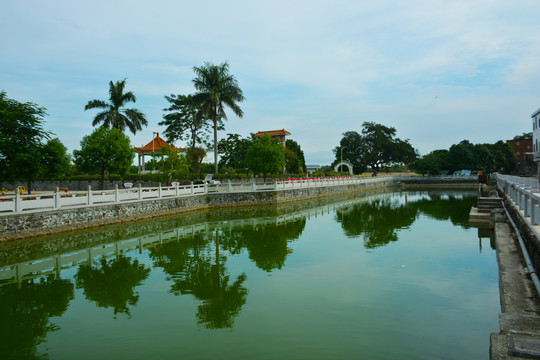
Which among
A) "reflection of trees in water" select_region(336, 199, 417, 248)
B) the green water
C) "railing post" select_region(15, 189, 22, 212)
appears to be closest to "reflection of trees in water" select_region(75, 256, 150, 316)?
the green water

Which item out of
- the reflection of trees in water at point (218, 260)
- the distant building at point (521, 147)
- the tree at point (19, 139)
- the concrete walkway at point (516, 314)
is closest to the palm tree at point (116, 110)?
the tree at point (19, 139)

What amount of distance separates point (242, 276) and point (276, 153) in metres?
24.2

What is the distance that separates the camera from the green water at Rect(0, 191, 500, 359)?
18.7 ft

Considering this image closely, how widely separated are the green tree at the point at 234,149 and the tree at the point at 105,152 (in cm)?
2866

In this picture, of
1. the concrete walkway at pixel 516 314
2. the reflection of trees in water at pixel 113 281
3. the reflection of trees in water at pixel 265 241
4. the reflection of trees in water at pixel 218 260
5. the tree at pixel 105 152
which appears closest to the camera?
the concrete walkway at pixel 516 314

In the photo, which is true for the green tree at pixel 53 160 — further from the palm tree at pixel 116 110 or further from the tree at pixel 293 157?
the tree at pixel 293 157

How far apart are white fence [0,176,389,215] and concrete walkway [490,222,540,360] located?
15174 millimetres

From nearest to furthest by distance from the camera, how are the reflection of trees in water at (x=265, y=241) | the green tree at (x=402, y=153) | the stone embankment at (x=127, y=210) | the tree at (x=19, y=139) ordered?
the reflection of trees in water at (x=265, y=241) < the stone embankment at (x=127, y=210) < the tree at (x=19, y=139) < the green tree at (x=402, y=153)

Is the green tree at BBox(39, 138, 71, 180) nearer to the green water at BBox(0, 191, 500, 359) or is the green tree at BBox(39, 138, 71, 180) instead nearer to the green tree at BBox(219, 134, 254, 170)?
the green water at BBox(0, 191, 500, 359)

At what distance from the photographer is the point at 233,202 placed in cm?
2645

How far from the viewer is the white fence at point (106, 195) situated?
45.5ft

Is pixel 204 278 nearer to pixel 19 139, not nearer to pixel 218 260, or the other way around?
pixel 218 260

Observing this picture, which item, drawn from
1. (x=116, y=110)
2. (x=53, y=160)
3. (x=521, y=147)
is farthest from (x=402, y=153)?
(x=53, y=160)

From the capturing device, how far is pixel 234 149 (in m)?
53.7
